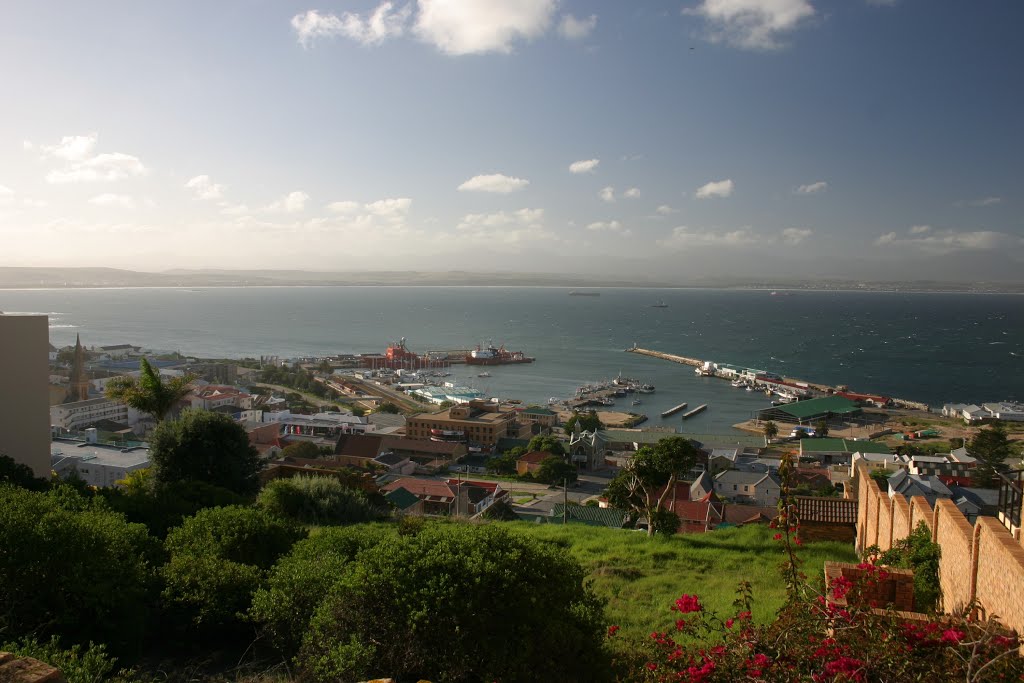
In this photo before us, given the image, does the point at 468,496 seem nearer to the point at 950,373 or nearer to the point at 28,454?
the point at 28,454

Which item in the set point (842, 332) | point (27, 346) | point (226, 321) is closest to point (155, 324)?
point (226, 321)

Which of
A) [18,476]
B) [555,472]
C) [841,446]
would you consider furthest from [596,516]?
[841,446]

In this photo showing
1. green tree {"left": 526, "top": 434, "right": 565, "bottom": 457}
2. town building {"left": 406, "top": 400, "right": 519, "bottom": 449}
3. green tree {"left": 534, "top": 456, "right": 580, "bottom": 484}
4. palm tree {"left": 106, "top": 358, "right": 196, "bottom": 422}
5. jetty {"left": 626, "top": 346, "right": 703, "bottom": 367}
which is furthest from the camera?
jetty {"left": 626, "top": 346, "right": 703, "bottom": 367}

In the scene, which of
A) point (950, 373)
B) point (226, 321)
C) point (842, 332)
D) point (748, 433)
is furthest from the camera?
point (226, 321)

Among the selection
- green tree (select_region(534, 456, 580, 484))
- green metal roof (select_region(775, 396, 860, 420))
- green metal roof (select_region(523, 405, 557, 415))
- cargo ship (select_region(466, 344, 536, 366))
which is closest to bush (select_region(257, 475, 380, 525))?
green tree (select_region(534, 456, 580, 484))

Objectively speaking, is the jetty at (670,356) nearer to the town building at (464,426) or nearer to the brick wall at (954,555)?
the town building at (464,426)

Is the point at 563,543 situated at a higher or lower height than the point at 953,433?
higher

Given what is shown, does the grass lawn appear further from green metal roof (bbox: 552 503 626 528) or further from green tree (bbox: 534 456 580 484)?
green tree (bbox: 534 456 580 484)
